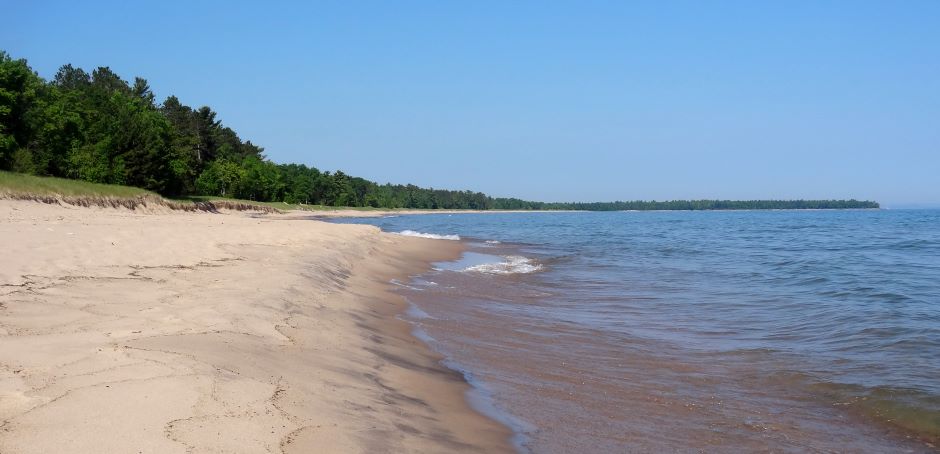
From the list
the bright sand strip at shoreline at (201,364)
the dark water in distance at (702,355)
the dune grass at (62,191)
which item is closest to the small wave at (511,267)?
the dark water in distance at (702,355)

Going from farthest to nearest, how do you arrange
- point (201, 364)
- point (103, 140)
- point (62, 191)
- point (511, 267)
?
point (103, 140) → point (62, 191) → point (511, 267) → point (201, 364)

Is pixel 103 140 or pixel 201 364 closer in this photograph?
pixel 201 364

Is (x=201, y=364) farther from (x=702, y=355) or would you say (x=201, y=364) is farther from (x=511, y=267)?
(x=511, y=267)

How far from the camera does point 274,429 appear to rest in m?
4.12

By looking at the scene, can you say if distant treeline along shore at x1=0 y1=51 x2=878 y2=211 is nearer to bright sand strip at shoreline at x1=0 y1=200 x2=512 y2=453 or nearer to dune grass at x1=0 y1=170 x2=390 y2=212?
dune grass at x1=0 y1=170 x2=390 y2=212

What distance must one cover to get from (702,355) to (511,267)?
14093mm

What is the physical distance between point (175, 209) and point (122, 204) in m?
9.30

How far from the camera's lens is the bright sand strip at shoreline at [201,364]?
3842 millimetres

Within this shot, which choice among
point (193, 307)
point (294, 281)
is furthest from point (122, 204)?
point (193, 307)

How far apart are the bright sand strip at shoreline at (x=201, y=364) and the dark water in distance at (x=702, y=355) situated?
3.26ft

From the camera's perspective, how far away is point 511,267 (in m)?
23.3

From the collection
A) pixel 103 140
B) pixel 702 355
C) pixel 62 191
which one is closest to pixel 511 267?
pixel 702 355

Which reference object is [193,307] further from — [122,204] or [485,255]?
Answer: [122,204]

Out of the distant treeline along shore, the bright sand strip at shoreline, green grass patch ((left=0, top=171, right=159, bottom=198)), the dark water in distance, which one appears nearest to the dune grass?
green grass patch ((left=0, top=171, right=159, bottom=198))
